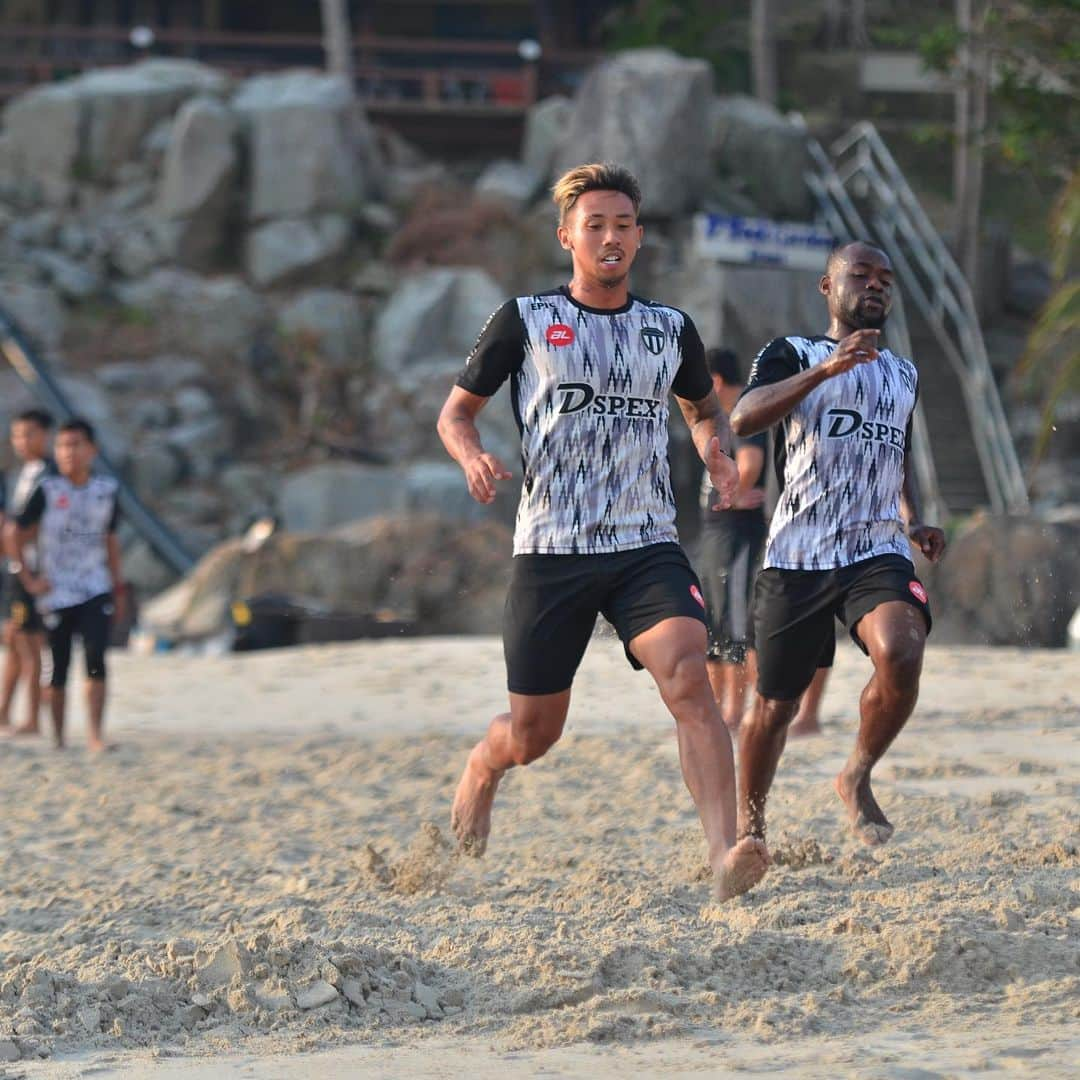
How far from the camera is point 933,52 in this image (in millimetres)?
16328

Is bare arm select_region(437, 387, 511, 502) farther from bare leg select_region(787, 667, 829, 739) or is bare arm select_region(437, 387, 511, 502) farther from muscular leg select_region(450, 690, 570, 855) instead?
bare leg select_region(787, 667, 829, 739)

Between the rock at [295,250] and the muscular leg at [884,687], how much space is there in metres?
22.7

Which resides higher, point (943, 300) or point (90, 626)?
point (943, 300)

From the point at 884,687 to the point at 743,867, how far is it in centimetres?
89

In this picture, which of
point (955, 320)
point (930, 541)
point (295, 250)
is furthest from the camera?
point (295, 250)

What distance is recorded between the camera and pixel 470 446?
4758 mm

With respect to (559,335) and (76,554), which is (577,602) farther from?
(76,554)

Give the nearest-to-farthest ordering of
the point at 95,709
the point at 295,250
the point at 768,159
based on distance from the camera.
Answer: the point at 95,709 < the point at 295,250 < the point at 768,159

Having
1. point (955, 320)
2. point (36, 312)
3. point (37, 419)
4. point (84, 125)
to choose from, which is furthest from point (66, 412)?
point (37, 419)

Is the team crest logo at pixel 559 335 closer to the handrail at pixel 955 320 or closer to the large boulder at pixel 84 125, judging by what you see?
the handrail at pixel 955 320

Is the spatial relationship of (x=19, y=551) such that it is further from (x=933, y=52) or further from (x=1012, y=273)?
(x=1012, y=273)

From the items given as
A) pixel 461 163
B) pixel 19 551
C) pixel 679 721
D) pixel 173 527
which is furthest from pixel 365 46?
pixel 679 721

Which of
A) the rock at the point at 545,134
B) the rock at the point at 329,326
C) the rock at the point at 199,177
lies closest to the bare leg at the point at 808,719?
the rock at the point at 329,326

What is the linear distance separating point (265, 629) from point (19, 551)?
5.95 meters
